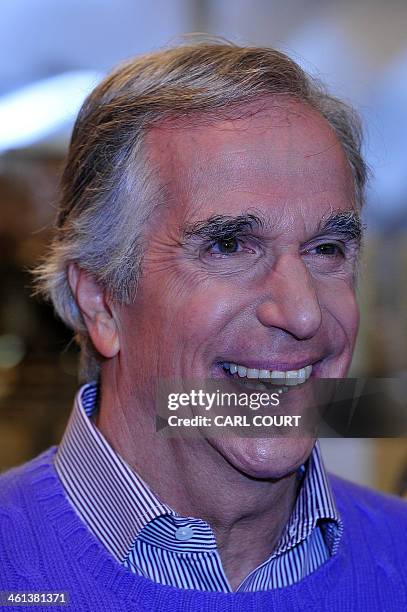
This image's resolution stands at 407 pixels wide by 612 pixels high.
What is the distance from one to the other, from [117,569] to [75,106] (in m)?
1.85

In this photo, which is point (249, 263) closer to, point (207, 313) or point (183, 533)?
point (207, 313)

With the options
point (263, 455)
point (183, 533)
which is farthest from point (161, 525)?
point (263, 455)

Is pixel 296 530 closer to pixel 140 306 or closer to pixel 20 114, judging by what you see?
pixel 140 306

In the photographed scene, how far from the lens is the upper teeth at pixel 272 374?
38.1 inches

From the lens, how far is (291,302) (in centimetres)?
95

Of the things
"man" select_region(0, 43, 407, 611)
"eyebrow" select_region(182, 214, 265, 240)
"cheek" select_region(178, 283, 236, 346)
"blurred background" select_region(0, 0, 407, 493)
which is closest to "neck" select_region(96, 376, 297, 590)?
"man" select_region(0, 43, 407, 611)

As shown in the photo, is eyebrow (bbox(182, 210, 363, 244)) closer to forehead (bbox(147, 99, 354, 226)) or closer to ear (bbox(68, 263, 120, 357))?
forehead (bbox(147, 99, 354, 226))

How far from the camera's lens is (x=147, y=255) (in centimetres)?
105

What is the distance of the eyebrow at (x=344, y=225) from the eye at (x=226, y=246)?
3.9 inches

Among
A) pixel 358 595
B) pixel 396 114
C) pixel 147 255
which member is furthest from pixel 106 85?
pixel 396 114

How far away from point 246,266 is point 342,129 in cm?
29

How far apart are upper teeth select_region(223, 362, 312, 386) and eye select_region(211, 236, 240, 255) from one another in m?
0.13

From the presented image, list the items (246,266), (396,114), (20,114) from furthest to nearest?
(396,114) → (20,114) → (246,266)

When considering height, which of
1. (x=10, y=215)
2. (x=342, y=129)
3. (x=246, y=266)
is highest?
(x=342, y=129)
